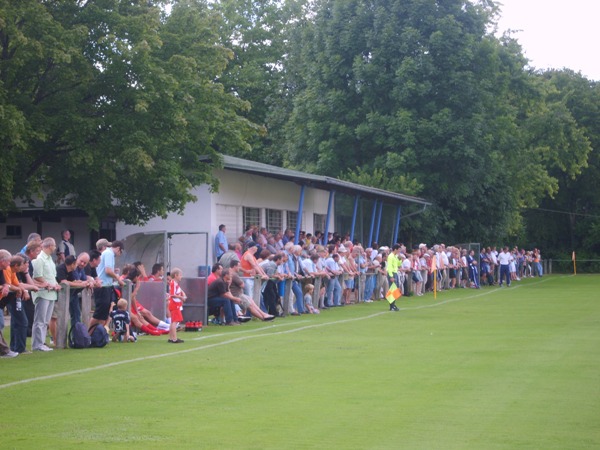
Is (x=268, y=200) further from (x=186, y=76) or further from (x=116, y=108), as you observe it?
(x=116, y=108)

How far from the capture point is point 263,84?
64562 mm

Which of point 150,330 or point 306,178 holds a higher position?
point 306,178

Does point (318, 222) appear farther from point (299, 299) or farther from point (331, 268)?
point (299, 299)

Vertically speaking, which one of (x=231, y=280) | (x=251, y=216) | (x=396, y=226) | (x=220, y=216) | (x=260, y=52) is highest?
(x=260, y=52)

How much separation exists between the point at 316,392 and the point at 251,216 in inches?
1008

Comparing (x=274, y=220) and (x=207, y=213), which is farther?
(x=274, y=220)

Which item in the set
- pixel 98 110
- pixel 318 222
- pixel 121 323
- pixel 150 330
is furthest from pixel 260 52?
pixel 121 323

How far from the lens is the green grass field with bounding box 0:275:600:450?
923 cm

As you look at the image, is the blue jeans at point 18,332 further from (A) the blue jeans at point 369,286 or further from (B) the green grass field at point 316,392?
(A) the blue jeans at point 369,286

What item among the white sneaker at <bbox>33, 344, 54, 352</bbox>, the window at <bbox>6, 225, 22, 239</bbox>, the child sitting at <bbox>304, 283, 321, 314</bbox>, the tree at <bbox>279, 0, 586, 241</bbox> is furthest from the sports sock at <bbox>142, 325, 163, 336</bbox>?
the tree at <bbox>279, 0, 586, 241</bbox>

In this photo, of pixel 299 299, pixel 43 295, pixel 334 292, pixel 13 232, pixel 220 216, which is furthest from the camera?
pixel 13 232

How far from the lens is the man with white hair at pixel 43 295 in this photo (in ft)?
56.6

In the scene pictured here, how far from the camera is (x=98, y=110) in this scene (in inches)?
1172

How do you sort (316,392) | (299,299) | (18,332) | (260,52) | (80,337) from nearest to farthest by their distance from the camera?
(316,392)
(18,332)
(80,337)
(299,299)
(260,52)
